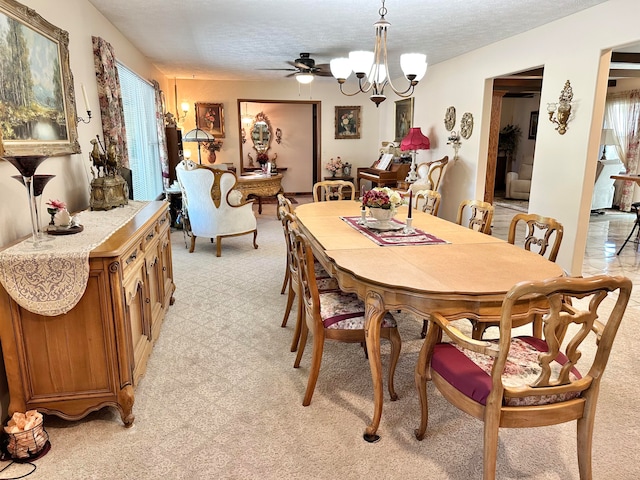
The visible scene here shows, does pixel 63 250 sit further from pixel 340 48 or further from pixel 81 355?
pixel 340 48

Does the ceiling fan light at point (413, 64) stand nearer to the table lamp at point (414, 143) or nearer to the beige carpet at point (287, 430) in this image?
the beige carpet at point (287, 430)

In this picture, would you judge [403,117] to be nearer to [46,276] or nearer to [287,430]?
[287,430]

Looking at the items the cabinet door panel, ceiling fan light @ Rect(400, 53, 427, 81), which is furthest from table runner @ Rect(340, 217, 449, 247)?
the cabinet door panel

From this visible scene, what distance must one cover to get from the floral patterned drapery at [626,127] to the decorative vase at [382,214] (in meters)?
7.23

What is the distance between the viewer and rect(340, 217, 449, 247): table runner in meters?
2.48

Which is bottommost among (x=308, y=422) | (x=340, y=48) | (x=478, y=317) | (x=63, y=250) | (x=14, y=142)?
(x=308, y=422)

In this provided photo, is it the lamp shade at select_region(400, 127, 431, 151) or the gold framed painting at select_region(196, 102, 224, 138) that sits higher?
the gold framed painting at select_region(196, 102, 224, 138)

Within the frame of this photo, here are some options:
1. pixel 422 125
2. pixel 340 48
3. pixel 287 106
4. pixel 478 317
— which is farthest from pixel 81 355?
pixel 287 106

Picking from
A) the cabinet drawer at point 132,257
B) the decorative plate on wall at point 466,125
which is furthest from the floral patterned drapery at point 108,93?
the decorative plate on wall at point 466,125

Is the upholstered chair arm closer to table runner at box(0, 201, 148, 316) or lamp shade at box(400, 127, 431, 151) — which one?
table runner at box(0, 201, 148, 316)

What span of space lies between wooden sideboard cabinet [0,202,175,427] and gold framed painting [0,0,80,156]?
0.80m

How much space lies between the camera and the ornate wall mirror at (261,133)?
31.9 ft

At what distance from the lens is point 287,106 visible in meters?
9.73

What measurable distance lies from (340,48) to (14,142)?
4084 millimetres
